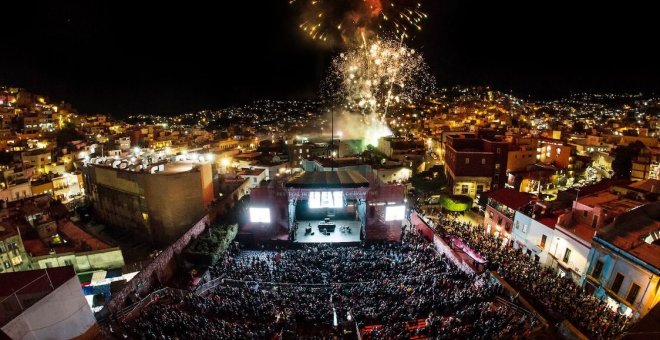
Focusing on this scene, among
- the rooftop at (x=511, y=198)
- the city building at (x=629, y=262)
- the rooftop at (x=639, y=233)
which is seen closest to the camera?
the city building at (x=629, y=262)

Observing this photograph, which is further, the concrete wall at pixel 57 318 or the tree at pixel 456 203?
the tree at pixel 456 203

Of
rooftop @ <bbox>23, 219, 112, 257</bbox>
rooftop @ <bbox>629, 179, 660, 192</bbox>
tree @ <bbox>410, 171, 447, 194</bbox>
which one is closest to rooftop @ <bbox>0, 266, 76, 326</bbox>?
rooftop @ <bbox>23, 219, 112, 257</bbox>

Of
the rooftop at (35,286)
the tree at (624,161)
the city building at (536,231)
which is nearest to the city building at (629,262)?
the city building at (536,231)

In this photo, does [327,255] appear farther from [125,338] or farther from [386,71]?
[386,71]

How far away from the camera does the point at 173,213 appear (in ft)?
102

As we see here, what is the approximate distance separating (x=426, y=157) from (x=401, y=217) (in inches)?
839

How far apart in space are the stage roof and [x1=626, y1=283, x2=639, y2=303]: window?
13.2m

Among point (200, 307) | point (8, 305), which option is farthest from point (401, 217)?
point (8, 305)

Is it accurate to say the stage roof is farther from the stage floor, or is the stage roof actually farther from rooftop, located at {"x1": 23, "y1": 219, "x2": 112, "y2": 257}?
rooftop, located at {"x1": 23, "y1": 219, "x2": 112, "y2": 257}

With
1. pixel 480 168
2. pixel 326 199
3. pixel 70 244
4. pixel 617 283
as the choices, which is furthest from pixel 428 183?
pixel 70 244

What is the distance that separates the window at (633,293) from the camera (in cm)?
1529

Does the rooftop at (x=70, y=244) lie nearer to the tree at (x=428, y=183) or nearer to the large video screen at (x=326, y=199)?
the large video screen at (x=326, y=199)

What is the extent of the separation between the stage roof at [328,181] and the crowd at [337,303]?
4.84m

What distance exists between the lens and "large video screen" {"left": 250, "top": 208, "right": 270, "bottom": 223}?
22328mm
